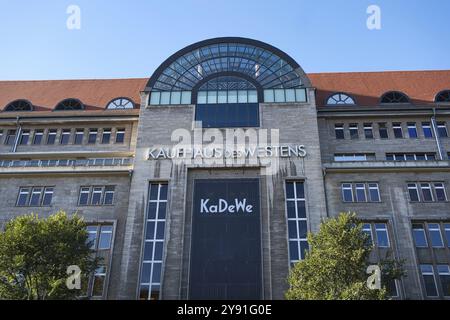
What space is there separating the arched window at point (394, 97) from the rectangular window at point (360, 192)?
984cm

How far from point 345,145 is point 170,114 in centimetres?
1461

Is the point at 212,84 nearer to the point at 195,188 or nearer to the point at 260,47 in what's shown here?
the point at 260,47

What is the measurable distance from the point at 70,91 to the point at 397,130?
30643 mm

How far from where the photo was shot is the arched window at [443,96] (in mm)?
39562

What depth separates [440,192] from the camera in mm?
33156

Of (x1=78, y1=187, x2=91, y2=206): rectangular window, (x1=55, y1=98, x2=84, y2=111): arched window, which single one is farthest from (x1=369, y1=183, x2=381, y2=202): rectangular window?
(x1=55, y1=98, x2=84, y2=111): arched window

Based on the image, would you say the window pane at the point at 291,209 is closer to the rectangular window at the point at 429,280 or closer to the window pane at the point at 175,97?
the rectangular window at the point at 429,280

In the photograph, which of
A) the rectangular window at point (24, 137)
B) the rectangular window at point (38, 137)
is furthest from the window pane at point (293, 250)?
the rectangular window at point (24, 137)

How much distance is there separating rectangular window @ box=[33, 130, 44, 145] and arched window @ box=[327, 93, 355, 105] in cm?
2513

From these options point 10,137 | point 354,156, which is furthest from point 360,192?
point 10,137

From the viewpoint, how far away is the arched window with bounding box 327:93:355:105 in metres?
39.9

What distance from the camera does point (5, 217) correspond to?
1320 inches

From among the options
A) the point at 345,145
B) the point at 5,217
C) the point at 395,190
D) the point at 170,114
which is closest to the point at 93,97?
the point at 170,114
